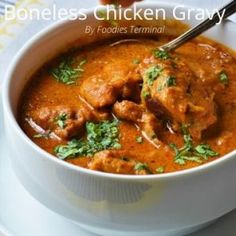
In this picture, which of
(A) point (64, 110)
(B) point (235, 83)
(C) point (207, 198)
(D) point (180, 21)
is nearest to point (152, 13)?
(D) point (180, 21)

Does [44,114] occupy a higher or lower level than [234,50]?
lower

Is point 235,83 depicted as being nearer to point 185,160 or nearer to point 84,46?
point 185,160

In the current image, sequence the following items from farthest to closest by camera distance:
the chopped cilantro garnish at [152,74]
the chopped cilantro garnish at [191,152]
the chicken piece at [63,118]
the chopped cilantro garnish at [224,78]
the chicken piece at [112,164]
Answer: the chopped cilantro garnish at [224,78]
the chopped cilantro garnish at [152,74]
the chicken piece at [63,118]
the chopped cilantro garnish at [191,152]
the chicken piece at [112,164]

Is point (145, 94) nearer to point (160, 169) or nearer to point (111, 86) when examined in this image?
point (111, 86)

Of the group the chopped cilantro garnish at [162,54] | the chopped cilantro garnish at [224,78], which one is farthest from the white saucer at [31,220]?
the chopped cilantro garnish at [162,54]

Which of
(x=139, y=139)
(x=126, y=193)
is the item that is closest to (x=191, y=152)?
(x=139, y=139)

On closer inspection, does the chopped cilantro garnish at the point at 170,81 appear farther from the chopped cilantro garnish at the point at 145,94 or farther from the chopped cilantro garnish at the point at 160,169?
the chopped cilantro garnish at the point at 160,169
